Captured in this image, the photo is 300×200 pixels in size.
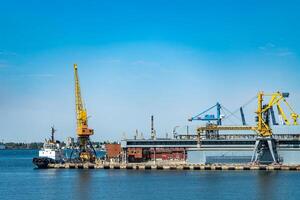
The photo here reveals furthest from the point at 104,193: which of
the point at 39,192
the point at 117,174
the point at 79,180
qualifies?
the point at 117,174

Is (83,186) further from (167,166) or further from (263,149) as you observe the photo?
(263,149)

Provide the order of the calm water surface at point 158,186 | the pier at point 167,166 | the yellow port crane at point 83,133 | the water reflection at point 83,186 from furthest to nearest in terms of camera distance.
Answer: the yellow port crane at point 83,133 < the pier at point 167,166 < the water reflection at point 83,186 < the calm water surface at point 158,186

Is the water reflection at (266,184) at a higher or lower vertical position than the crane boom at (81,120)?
lower

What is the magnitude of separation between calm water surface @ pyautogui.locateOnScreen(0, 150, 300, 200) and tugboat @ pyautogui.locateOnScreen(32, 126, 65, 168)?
63.9ft

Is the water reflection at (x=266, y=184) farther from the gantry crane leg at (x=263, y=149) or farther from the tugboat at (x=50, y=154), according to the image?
the tugboat at (x=50, y=154)

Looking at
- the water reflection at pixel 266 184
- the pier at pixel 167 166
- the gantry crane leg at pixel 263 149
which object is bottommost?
the water reflection at pixel 266 184

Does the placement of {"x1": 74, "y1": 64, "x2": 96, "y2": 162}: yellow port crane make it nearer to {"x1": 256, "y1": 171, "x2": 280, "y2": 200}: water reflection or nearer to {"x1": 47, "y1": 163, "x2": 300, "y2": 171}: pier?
{"x1": 47, "y1": 163, "x2": 300, "y2": 171}: pier

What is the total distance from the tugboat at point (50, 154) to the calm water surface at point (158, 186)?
19473 mm

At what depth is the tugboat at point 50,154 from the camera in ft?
346

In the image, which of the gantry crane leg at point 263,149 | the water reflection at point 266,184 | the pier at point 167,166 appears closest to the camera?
the water reflection at point 266,184

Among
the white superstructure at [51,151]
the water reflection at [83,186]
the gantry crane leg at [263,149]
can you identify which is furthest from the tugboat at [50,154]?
the gantry crane leg at [263,149]

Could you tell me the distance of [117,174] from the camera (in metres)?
84.8

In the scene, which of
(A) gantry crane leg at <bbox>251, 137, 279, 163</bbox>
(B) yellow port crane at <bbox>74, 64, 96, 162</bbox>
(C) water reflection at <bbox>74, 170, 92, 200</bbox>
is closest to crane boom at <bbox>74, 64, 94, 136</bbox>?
(B) yellow port crane at <bbox>74, 64, 96, 162</bbox>

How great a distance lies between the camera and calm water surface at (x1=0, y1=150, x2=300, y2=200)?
57594 mm
